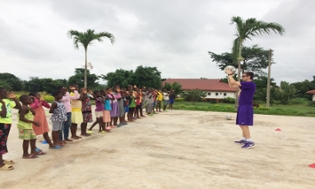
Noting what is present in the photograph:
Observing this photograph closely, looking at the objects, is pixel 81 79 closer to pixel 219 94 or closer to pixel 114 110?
pixel 219 94

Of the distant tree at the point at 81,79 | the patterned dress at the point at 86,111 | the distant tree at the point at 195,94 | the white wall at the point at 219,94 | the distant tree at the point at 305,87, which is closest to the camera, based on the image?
the patterned dress at the point at 86,111

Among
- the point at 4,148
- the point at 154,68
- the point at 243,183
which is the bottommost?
the point at 243,183

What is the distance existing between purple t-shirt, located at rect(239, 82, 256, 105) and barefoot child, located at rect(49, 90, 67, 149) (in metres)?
4.15

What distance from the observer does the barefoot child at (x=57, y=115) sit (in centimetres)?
547

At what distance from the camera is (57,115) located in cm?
548

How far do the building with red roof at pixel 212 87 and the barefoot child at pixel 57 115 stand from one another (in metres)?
33.7

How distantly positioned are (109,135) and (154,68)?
82.6 feet

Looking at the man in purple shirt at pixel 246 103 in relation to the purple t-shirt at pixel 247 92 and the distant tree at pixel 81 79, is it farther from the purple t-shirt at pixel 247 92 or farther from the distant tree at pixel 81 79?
the distant tree at pixel 81 79

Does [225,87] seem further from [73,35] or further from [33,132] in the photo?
[33,132]

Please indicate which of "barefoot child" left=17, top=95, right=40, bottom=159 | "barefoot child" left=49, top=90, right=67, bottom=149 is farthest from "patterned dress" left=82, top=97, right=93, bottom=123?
"barefoot child" left=17, top=95, right=40, bottom=159

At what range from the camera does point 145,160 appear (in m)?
4.61

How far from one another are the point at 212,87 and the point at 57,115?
38.2 m

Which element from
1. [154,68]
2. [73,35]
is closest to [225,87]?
[154,68]

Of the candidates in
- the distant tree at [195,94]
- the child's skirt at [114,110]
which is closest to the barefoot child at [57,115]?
the child's skirt at [114,110]
